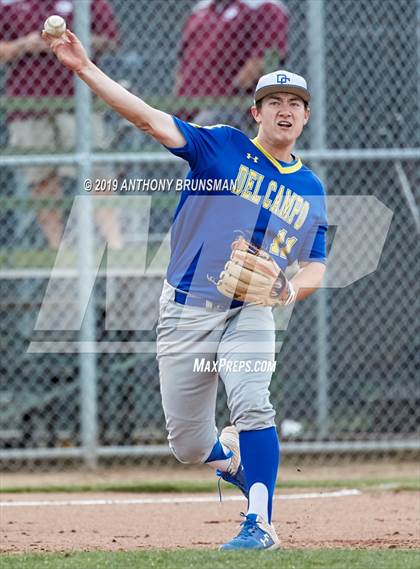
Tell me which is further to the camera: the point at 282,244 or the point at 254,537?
the point at 282,244

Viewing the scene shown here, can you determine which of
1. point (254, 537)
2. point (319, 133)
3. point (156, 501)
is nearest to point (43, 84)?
point (319, 133)

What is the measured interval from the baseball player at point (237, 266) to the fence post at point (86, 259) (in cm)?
264

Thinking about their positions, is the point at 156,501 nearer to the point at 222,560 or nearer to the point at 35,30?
the point at 222,560

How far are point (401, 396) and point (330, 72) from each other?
2.42m

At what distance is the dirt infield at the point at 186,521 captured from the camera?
5.28 meters

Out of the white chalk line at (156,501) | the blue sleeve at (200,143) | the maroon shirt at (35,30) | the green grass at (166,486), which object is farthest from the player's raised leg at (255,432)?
the maroon shirt at (35,30)

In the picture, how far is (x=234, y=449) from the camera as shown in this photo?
5.57m

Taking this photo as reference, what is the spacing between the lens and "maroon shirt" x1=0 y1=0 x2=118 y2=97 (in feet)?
26.7

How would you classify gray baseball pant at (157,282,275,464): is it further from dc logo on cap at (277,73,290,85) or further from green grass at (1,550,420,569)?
dc logo on cap at (277,73,290,85)

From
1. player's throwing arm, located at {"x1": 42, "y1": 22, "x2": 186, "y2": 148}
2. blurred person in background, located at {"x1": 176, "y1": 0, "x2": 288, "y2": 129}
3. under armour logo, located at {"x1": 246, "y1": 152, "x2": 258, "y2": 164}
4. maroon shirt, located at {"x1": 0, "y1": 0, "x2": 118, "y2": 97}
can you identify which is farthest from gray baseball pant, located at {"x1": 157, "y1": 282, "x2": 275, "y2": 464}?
maroon shirt, located at {"x1": 0, "y1": 0, "x2": 118, "y2": 97}

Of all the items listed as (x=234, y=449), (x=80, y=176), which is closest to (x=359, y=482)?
(x=234, y=449)

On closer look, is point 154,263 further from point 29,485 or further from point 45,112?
point 29,485

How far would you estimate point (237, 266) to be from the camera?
4.96 meters

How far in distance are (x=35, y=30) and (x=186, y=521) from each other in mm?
3823
